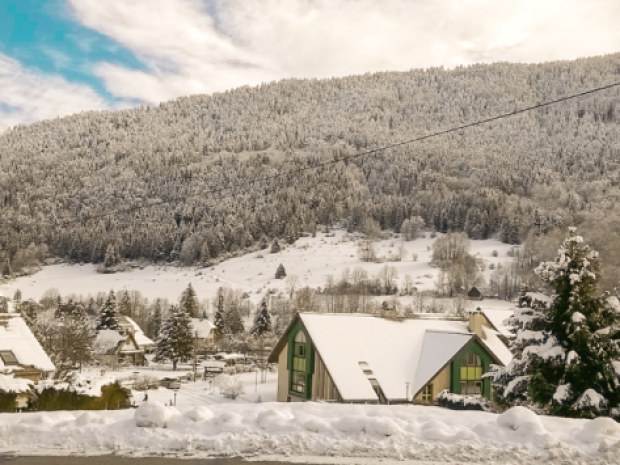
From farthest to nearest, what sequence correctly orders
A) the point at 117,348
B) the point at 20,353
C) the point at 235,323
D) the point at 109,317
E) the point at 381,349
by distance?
1. the point at 235,323
2. the point at 109,317
3. the point at 117,348
4. the point at 20,353
5. the point at 381,349

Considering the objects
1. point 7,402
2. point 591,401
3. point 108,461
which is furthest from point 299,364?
point 108,461

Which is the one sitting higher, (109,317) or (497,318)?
(497,318)

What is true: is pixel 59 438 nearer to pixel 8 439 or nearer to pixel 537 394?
pixel 8 439

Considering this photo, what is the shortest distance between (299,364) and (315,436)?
78.0 feet

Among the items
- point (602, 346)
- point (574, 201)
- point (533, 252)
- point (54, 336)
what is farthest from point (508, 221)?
point (602, 346)

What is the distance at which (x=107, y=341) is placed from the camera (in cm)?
6975

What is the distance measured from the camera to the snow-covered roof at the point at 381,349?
2861cm

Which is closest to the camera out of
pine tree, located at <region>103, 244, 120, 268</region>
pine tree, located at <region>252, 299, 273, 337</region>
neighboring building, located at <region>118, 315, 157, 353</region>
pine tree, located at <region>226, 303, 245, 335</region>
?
neighboring building, located at <region>118, 315, 157, 353</region>

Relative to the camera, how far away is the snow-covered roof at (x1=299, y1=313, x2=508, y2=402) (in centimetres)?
2861

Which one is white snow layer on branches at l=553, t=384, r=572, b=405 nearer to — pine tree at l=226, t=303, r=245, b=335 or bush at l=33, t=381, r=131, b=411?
bush at l=33, t=381, r=131, b=411

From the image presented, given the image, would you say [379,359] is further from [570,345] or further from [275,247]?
[275,247]

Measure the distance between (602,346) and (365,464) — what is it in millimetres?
11790

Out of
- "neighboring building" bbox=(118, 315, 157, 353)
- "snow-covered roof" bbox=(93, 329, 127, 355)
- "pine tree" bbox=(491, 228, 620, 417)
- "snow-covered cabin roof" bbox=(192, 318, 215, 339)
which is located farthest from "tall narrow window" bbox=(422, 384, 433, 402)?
"snow-covered cabin roof" bbox=(192, 318, 215, 339)

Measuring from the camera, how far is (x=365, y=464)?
7422 mm
